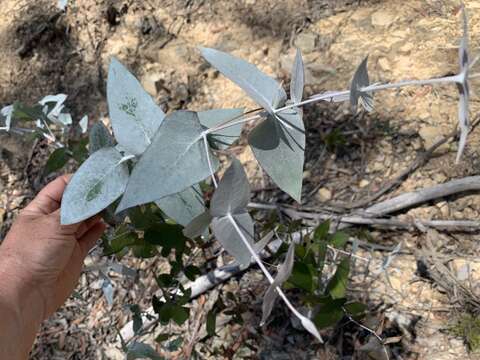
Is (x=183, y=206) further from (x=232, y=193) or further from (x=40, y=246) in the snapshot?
(x=40, y=246)

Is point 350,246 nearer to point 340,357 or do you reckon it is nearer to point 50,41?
point 340,357

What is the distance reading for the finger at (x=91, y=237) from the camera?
3.69 feet

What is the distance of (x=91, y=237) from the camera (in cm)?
114

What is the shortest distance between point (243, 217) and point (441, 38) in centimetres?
109

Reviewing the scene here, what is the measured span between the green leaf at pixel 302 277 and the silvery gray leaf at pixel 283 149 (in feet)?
0.82

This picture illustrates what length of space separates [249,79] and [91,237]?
→ 1.94 feet

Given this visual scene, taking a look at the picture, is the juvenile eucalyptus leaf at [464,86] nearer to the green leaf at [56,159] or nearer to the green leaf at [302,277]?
the green leaf at [302,277]

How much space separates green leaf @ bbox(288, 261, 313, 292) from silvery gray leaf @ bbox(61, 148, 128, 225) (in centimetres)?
36

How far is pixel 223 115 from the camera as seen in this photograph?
2.71 ft

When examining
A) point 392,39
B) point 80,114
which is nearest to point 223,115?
point 392,39

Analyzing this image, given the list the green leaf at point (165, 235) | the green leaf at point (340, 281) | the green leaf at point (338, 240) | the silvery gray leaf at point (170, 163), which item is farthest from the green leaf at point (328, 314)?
the silvery gray leaf at point (170, 163)

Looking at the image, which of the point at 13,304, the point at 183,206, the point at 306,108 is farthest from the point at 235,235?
the point at 306,108

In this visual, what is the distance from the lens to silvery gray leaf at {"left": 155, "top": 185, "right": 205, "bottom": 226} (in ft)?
2.69

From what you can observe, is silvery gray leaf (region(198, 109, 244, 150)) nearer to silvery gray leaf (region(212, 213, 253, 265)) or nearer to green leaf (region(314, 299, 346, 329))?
silvery gray leaf (region(212, 213, 253, 265))
